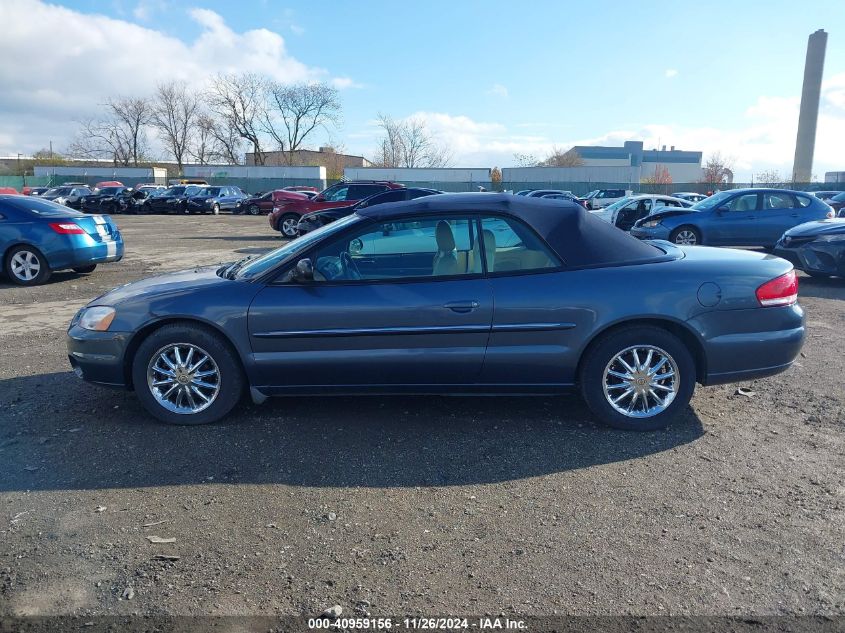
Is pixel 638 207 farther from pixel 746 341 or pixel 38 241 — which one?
pixel 746 341

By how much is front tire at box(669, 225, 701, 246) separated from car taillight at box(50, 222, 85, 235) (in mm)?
11432

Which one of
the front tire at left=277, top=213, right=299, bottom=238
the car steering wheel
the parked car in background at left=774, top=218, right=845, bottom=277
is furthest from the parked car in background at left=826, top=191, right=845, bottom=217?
the car steering wheel

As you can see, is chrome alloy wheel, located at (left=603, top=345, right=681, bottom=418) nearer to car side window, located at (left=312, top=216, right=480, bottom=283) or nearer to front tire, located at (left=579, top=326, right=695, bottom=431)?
front tire, located at (left=579, top=326, right=695, bottom=431)

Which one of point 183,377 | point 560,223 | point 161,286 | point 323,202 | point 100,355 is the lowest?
point 183,377

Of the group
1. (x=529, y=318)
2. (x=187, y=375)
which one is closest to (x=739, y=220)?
(x=529, y=318)

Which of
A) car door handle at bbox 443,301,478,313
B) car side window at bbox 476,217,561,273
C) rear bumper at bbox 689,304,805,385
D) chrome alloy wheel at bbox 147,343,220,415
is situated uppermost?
car side window at bbox 476,217,561,273

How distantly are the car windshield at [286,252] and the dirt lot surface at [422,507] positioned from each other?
102 centimetres

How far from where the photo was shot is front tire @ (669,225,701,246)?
14.4m

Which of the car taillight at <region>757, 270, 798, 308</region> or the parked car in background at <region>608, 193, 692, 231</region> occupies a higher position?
the parked car in background at <region>608, 193, 692, 231</region>

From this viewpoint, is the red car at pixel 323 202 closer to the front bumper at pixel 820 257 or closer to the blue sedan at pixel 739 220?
the blue sedan at pixel 739 220

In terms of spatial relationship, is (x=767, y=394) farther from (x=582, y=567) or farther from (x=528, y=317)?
(x=582, y=567)

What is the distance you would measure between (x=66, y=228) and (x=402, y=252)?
8237 millimetres

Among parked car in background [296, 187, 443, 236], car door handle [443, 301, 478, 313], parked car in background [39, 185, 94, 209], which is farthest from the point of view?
parked car in background [39, 185, 94, 209]

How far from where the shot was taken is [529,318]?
4.38 meters
